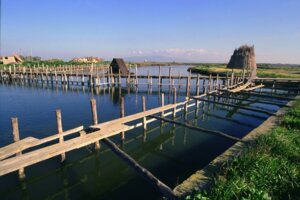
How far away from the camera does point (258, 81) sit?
35.5 metres

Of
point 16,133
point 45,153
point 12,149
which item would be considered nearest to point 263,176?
point 45,153

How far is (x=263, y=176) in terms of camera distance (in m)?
5.98

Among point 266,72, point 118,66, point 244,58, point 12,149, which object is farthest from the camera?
point 244,58

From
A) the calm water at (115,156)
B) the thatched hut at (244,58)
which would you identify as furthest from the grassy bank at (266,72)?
the calm water at (115,156)

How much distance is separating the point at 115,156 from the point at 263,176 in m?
7.57

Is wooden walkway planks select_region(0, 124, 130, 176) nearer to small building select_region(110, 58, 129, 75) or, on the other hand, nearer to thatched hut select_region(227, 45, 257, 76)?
small building select_region(110, 58, 129, 75)

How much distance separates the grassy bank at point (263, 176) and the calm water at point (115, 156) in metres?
1.80

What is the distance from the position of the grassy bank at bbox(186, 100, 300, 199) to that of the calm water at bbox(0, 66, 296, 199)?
1797 mm

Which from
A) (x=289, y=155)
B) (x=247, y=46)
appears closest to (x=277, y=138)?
(x=289, y=155)

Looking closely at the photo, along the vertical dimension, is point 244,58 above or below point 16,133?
above

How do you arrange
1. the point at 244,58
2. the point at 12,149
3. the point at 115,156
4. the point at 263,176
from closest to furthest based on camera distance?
the point at 263,176 → the point at 12,149 → the point at 115,156 → the point at 244,58

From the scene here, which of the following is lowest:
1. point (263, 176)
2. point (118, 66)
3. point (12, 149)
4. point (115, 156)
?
point (115, 156)

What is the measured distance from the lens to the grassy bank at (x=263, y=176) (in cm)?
509

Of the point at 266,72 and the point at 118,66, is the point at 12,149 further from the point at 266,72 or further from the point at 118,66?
the point at 266,72
